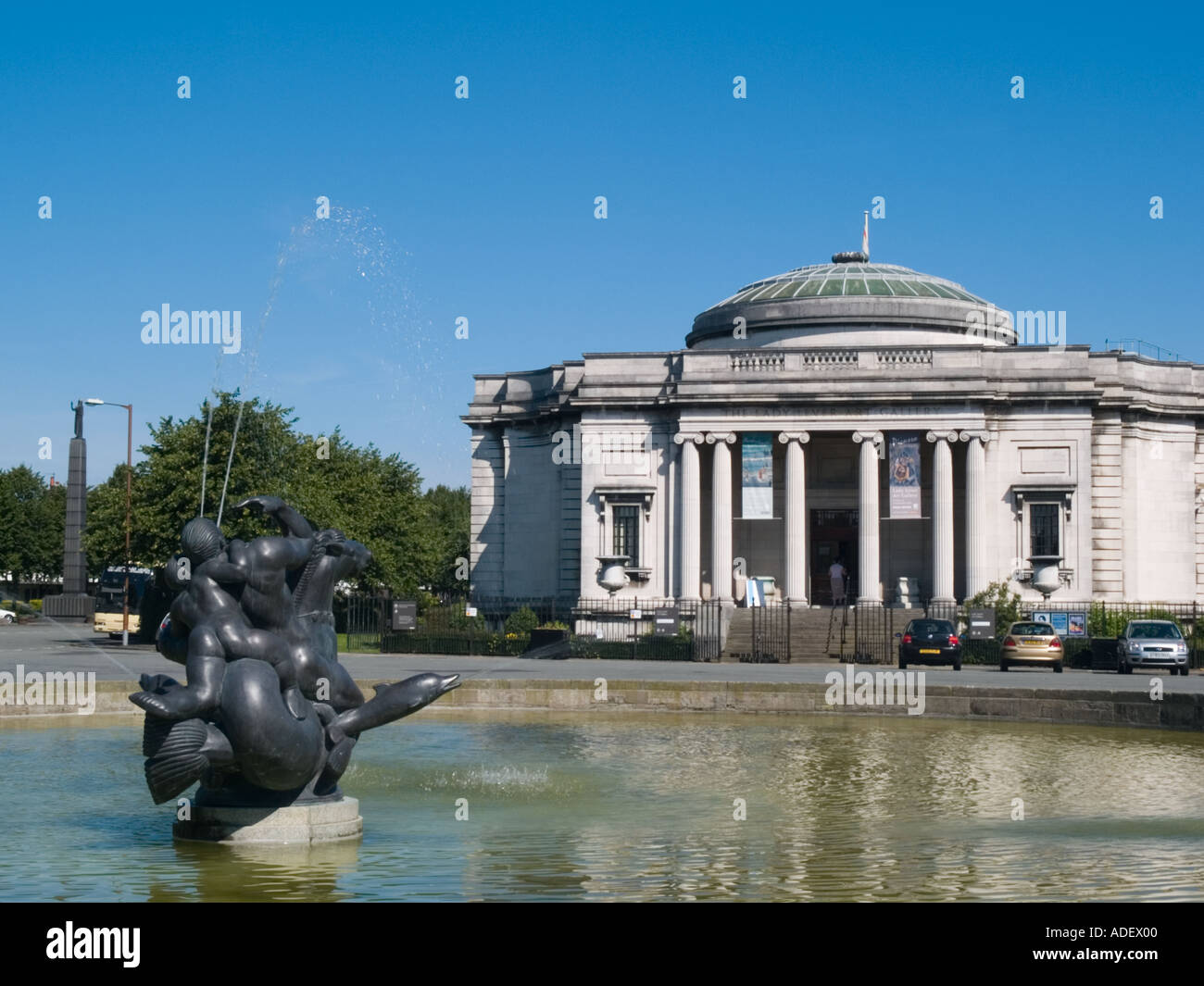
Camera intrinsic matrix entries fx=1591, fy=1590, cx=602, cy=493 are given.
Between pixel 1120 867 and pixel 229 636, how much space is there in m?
8.62

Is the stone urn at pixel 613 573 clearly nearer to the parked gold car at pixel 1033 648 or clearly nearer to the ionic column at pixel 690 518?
the ionic column at pixel 690 518

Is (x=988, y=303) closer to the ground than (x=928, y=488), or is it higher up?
higher up

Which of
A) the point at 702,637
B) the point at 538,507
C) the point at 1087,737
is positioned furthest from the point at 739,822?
the point at 538,507

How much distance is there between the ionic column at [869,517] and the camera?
6112cm

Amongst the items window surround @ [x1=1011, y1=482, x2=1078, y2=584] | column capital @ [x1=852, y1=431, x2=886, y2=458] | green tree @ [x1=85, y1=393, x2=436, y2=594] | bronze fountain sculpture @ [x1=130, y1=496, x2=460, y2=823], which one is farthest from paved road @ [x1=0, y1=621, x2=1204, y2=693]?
bronze fountain sculpture @ [x1=130, y1=496, x2=460, y2=823]

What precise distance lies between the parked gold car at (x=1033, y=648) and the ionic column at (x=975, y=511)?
50.7 ft

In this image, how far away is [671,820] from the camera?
1741 cm

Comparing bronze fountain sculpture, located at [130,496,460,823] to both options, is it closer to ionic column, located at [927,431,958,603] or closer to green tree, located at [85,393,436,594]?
green tree, located at [85,393,436,594]

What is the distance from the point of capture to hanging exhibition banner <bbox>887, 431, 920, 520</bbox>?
198 feet

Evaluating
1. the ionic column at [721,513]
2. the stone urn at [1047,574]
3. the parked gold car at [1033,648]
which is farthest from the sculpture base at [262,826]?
the stone urn at [1047,574]

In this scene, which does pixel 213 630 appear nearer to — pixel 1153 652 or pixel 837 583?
pixel 1153 652

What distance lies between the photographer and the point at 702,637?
51.7 meters

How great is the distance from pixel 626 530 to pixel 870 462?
33.6ft
